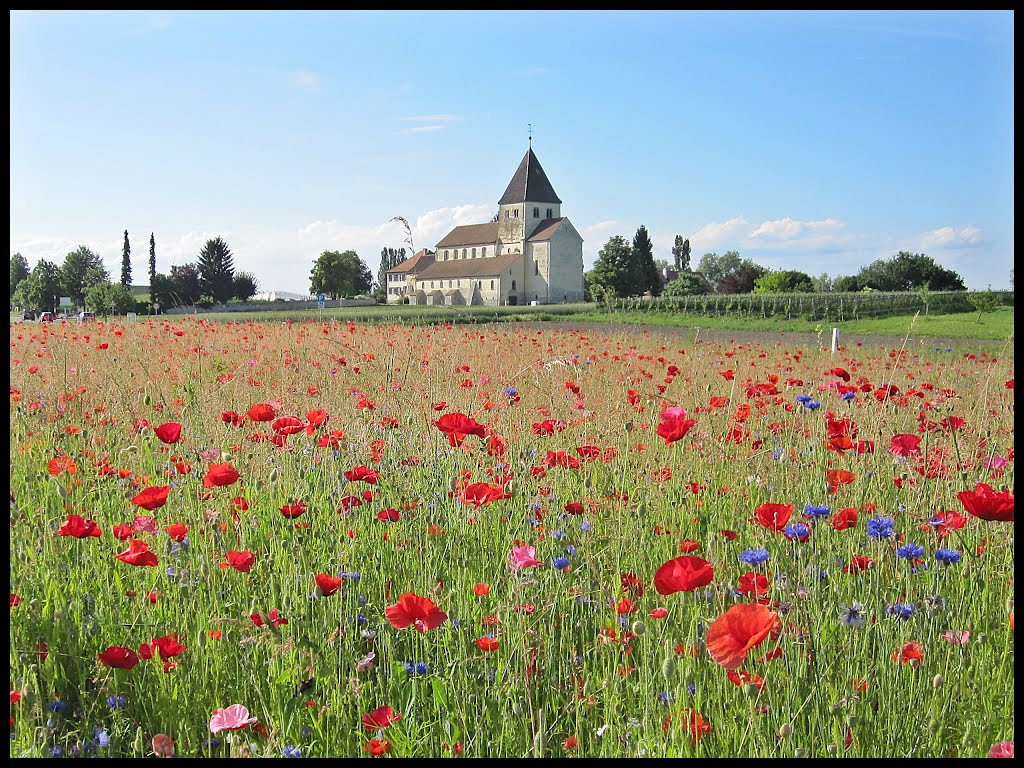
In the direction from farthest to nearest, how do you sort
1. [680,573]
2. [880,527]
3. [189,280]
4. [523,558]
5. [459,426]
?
[189,280] < [459,426] < [880,527] < [523,558] < [680,573]

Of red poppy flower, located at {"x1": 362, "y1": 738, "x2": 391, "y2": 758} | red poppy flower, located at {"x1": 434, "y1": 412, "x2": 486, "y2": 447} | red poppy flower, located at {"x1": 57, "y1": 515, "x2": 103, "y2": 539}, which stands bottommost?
red poppy flower, located at {"x1": 362, "y1": 738, "x2": 391, "y2": 758}

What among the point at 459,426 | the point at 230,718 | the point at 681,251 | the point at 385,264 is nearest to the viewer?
the point at 230,718

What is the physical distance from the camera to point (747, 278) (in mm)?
75438

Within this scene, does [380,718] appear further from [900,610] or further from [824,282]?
[824,282]

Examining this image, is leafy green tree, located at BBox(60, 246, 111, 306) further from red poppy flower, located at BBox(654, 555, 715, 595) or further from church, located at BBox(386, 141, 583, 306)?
red poppy flower, located at BBox(654, 555, 715, 595)

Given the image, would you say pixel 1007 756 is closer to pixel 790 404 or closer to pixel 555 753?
pixel 555 753

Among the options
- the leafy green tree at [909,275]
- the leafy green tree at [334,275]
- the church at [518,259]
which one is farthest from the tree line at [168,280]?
the leafy green tree at [909,275]

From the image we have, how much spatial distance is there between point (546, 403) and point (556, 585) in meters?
2.94

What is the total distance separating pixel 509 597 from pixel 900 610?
3.21 ft

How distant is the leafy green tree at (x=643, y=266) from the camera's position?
252 ft

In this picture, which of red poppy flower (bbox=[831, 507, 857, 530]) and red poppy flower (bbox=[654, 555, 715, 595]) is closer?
red poppy flower (bbox=[654, 555, 715, 595])

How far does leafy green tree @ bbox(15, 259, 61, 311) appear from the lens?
75.4 meters

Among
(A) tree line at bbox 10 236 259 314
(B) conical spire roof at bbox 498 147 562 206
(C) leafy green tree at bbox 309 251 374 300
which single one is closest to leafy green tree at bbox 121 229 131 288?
(A) tree line at bbox 10 236 259 314

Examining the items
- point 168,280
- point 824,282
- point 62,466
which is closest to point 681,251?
point 824,282
